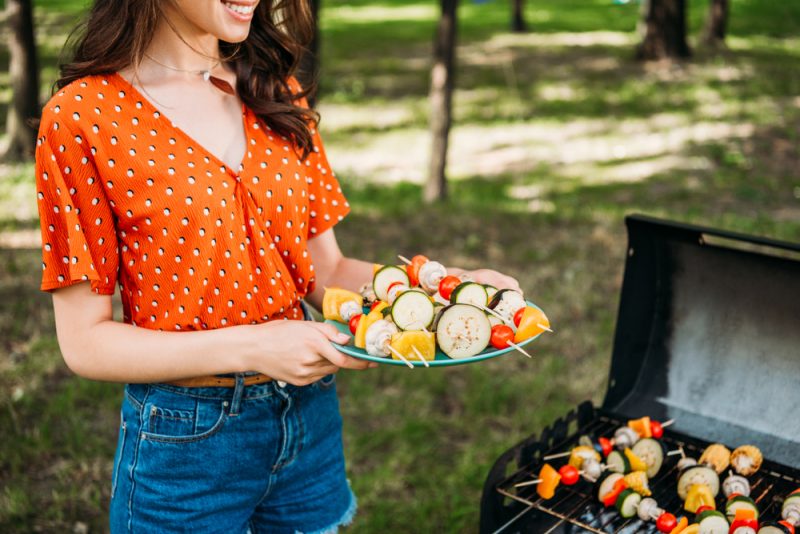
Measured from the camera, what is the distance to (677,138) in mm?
9516

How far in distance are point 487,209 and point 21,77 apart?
4614 millimetres

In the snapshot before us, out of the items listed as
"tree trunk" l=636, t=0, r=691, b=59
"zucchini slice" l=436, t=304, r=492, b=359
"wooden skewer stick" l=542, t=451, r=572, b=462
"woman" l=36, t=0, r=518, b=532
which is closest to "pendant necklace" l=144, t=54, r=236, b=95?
"woman" l=36, t=0, r=518, b=532

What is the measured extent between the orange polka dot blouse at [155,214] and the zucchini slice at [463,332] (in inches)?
14.7

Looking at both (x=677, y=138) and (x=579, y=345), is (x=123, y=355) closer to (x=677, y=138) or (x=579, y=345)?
(x=579, y=345)

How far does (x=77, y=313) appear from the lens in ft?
5.59

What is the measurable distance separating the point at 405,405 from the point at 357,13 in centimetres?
1674

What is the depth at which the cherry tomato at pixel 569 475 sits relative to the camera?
7.55 feet

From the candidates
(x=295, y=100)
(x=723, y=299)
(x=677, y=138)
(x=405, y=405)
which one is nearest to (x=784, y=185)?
(x=677, y=138)

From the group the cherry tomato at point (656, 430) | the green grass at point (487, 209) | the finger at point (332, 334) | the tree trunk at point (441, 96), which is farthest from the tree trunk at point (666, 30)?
the finger at point (332, 334)

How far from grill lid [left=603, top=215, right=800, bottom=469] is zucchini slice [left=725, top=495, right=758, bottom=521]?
1.15 feet

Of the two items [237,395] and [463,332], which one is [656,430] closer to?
[463,332]

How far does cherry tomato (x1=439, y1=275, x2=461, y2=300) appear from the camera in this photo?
2092 mm

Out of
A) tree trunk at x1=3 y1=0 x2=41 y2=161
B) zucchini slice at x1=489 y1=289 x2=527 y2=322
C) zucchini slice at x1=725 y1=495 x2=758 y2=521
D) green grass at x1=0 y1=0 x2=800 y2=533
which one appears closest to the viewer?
zucchini slice at x1=489 y1=289 x2=527 y2=322

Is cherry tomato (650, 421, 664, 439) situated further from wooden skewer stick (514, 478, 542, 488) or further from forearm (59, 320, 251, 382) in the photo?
forearm (59, 320, 251, 382)
